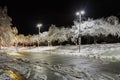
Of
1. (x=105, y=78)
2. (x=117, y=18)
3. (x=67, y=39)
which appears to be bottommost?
(x=105, y=78)

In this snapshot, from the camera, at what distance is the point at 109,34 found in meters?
55.2

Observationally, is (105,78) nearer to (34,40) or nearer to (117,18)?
(117,18)

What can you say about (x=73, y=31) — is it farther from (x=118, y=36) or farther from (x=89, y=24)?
(x=118, y=36)

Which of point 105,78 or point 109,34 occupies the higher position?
point 109,34

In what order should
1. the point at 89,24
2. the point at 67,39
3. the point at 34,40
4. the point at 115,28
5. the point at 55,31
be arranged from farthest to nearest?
the point at 34,40 → the point at 55,31 → the point at 67,39 → the point at 89,24 → the point at 115,28

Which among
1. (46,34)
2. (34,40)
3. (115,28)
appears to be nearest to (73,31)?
(115,28)

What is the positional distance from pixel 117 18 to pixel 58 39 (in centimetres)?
2177

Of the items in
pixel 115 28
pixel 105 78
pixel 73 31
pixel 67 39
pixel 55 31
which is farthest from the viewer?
pixel 55 31

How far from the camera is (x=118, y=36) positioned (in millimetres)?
54219

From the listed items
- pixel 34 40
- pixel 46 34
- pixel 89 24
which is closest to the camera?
pixel 89 24

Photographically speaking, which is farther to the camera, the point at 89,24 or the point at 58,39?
the point at 58,39

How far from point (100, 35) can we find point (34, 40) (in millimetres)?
43294

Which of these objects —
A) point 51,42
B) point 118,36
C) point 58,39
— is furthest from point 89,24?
point 51,42

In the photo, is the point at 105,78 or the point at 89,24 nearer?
the point at 105,78
